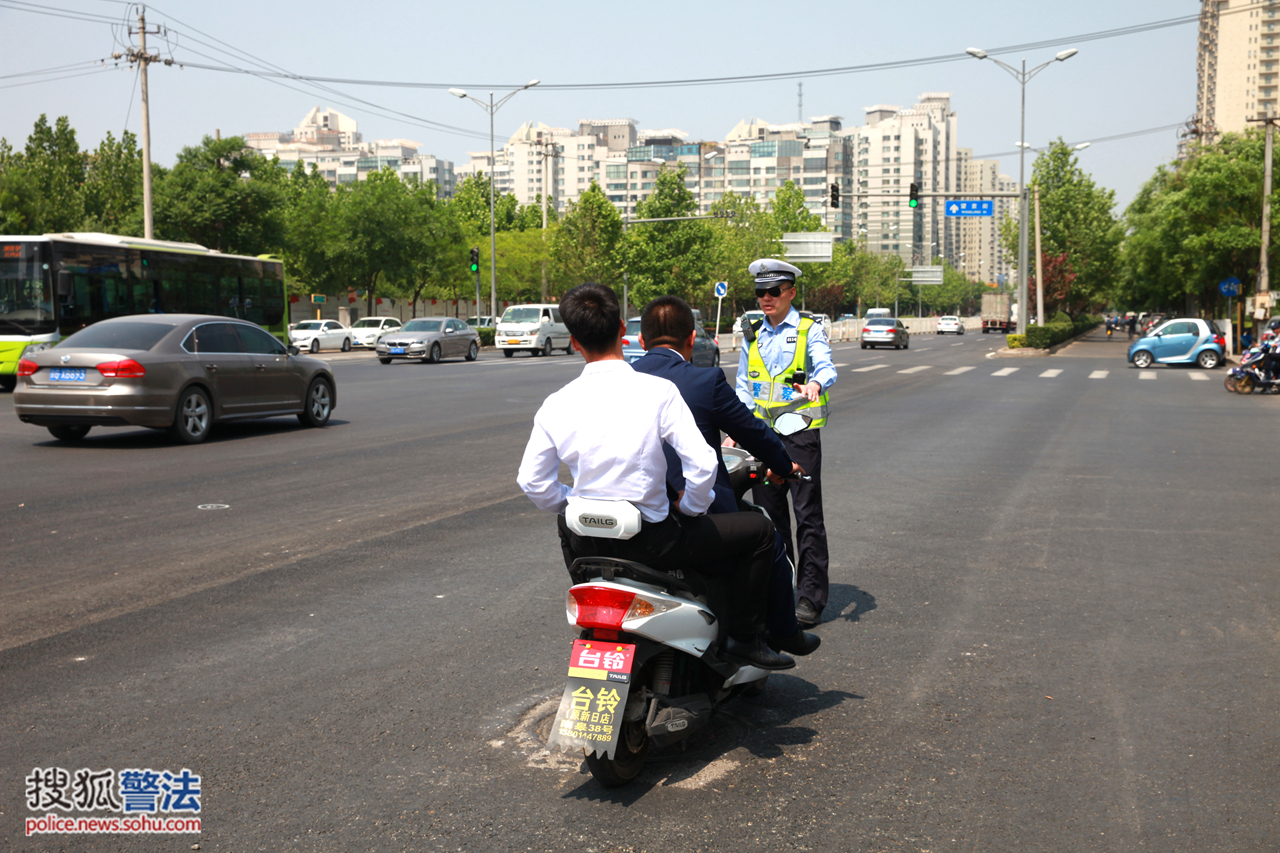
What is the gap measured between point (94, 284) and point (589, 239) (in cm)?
4589

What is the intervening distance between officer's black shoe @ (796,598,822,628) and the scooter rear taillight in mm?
2020

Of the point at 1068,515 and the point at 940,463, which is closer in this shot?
the point at 1068,515

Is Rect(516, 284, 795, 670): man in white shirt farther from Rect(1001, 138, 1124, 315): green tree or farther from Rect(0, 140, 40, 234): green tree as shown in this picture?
Rect(1001, 138, 1124, 315): green tree

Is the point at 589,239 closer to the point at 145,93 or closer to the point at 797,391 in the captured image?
the point at 145,93

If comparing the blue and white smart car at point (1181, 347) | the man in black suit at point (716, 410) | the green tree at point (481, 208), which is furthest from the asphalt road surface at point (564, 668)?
the green tree at point (481, 208)

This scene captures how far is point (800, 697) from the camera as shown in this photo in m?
4.53

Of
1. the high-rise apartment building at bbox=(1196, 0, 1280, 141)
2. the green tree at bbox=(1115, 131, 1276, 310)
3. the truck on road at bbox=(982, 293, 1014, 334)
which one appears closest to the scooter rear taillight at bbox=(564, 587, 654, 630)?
the green tree at bbox=(1115, 131, 1276, 310)

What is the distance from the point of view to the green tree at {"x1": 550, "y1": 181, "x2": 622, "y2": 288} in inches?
2628

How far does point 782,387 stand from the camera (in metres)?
5.49

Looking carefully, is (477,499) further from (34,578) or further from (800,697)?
(800,697)

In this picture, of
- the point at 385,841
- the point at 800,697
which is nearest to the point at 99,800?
the point at 385,841

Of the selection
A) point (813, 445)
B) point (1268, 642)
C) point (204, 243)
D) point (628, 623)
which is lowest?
point (1268, 642)

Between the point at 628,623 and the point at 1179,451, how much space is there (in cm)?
1141

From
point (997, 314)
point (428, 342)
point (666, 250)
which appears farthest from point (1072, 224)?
point (428, 342)
